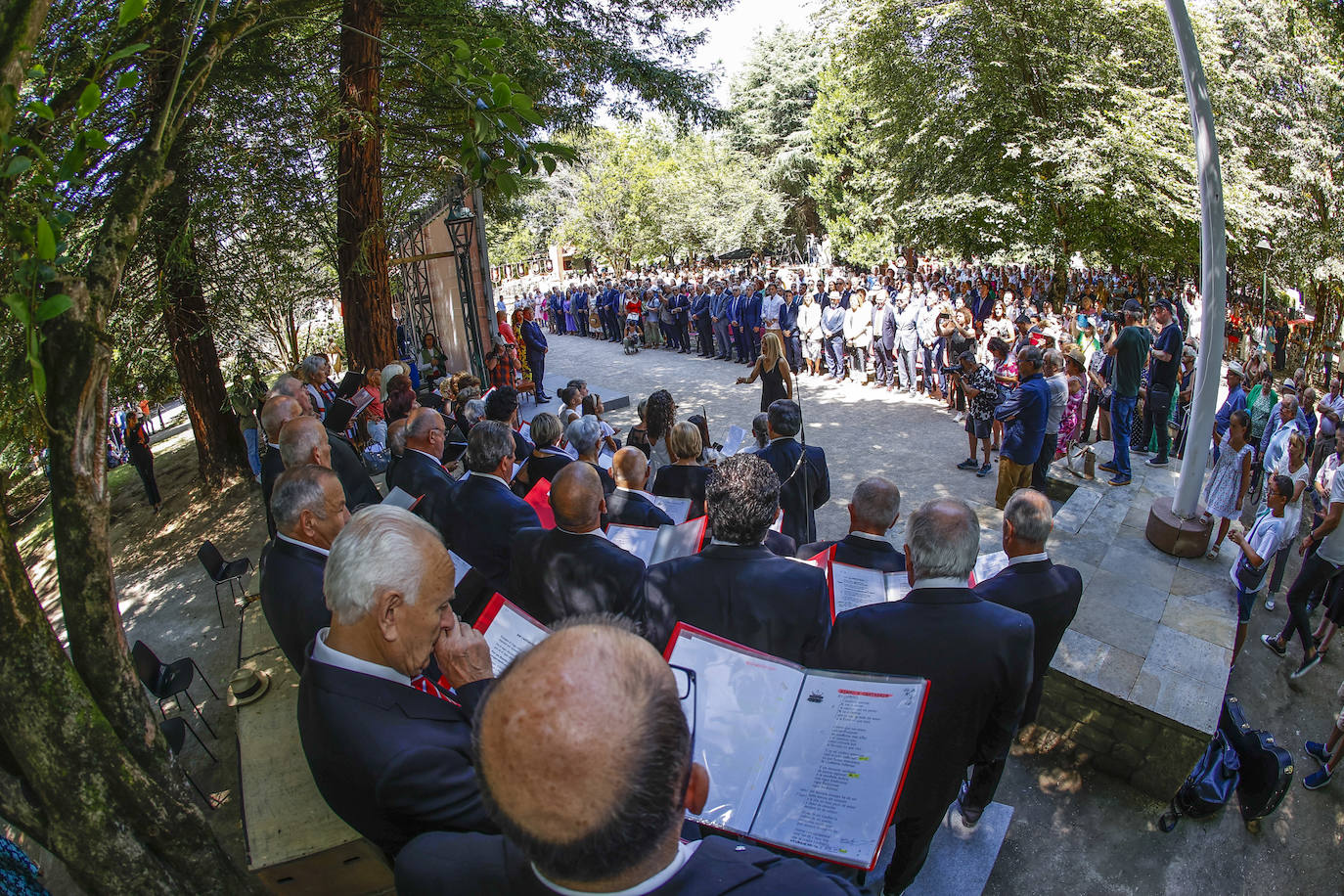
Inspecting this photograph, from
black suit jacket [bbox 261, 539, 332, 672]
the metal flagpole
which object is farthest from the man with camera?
black suit jacket [bbox 261, 539, 332, 672]

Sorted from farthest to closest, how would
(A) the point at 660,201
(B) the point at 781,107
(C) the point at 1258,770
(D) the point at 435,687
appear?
(A) the point at 660,201
(B) the point at 781,107
(C) the point at 1258,770
(D) the point at 435,687

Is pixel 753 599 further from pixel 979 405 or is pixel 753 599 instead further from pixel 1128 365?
pixel 1128 365

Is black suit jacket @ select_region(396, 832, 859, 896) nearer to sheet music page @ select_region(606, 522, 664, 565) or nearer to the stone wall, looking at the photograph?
sheet music page @ select_region(606, 522, 664, 565)

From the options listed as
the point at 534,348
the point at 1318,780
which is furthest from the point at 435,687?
the point at 534,348

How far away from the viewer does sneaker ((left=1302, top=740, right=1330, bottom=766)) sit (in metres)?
3.77

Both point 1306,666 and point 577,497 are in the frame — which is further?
point 1306,666

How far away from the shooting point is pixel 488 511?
12.4ft

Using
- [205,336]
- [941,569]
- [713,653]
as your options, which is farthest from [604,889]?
[205,336]

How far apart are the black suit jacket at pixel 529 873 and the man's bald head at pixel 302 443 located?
10.6ft

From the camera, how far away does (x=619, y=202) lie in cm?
3900

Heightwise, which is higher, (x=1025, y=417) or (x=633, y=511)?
(x=633, y=511)

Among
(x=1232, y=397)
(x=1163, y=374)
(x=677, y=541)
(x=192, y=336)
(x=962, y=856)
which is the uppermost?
(x=192, y=336)

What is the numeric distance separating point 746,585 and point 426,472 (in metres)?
2.53

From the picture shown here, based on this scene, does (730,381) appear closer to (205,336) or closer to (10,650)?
(205,336)
